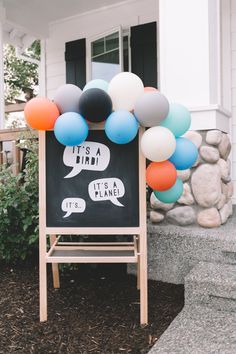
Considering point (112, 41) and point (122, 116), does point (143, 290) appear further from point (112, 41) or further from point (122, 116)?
point (112, 41)

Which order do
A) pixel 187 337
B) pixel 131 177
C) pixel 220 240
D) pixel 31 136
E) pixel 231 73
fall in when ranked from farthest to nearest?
pixel 231 73, pixel 31 136, pixel 220 240, pixel 131 177, pixel 187 337

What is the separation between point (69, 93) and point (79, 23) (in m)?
4.12

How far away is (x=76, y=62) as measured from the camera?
18.6 ft

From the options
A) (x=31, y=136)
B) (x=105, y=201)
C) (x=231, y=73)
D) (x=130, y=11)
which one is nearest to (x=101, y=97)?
(x=105, y=201)

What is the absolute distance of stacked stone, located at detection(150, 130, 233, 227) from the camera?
2717 millimetres

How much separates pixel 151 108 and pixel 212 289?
3.57 feet

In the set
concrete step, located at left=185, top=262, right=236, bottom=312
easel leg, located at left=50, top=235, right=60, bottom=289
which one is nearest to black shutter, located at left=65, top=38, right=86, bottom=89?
easel leg, located at left=50, top=235, right=60, bottom=289

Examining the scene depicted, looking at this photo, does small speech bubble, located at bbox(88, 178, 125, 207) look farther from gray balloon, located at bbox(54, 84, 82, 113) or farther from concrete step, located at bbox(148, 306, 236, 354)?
concrete step, located at bbox(148, 306, 236, 354)

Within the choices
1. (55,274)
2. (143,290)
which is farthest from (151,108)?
(55,274)

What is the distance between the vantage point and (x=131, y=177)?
2.13 m

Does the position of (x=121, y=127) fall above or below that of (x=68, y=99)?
below

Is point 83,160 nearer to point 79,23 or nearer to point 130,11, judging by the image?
point 130,11

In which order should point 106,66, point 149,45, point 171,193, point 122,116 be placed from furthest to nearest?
point 106,66 → point 149,45 → point 171,193 → point 122,116

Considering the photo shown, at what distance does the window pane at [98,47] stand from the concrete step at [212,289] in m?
4.23
